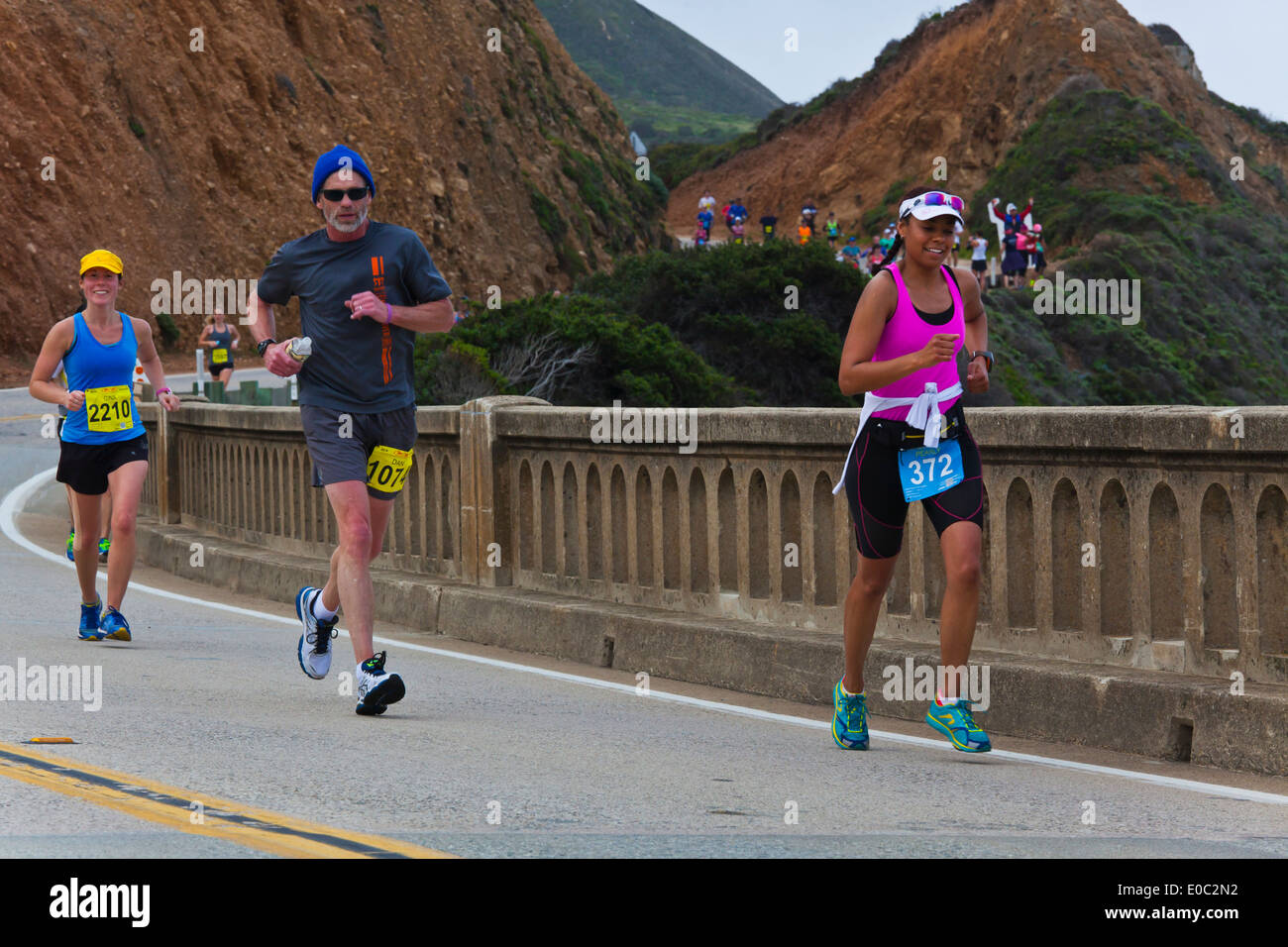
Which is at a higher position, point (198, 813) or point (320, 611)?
point (320, 611)

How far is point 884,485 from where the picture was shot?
686 cm

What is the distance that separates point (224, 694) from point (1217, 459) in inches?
174

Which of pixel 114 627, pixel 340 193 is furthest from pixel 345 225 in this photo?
pixel 114 627

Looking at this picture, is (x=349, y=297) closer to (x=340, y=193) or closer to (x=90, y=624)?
(x=340, y=193)

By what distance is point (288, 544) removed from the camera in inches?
518

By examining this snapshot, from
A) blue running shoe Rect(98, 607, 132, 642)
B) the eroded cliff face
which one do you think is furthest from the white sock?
the eroded cliff face

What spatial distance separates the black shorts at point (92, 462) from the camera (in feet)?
33.0

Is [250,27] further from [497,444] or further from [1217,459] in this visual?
[1217,459]

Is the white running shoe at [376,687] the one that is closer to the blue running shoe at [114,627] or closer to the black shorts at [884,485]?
the black shorts at [884,485]

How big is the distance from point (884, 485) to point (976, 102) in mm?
75673

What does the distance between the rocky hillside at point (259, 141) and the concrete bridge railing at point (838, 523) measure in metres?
31.2

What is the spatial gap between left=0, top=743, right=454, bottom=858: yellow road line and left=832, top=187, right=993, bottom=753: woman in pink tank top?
2.54 m

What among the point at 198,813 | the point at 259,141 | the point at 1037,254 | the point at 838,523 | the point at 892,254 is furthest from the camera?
the point at 1037,254

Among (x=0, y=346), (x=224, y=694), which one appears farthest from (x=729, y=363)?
(x=224, y=694)
